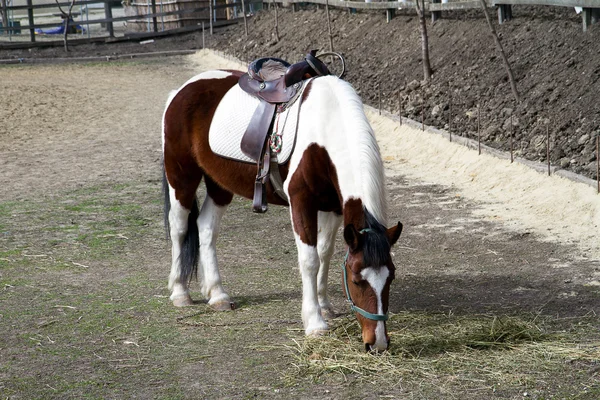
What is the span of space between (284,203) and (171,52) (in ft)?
65.3

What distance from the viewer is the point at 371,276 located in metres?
3.98

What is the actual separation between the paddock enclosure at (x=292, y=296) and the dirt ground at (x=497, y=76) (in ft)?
1.77

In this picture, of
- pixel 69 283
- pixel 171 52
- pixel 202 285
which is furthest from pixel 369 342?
pixel 171 52

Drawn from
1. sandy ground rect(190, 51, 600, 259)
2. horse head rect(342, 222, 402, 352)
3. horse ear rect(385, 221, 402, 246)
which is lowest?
sandy ground rect(190, 51, 600, 259)

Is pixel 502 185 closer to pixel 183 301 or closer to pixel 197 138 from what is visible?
pixel 197 138

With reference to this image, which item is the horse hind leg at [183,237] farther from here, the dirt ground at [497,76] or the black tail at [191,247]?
the dirt ground at [497,76]

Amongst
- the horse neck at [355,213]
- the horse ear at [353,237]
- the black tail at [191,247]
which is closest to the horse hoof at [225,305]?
the black tail at [191,247]

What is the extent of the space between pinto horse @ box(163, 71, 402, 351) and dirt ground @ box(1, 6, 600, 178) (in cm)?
358

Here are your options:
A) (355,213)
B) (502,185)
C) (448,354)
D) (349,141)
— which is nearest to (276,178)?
(349,141)

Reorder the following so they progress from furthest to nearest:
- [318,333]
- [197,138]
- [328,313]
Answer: [197,138] < [328,313] < [318,333]

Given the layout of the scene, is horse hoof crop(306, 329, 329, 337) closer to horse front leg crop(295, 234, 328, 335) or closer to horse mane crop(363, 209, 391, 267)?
horse front leg crop(295, 234, 328, 335)

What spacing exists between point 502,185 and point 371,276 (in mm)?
4103

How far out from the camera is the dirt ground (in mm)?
8258

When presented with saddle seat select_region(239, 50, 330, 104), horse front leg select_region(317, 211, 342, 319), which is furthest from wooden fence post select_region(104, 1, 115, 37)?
horse front leg select_region(317, 211, 342, 319)
